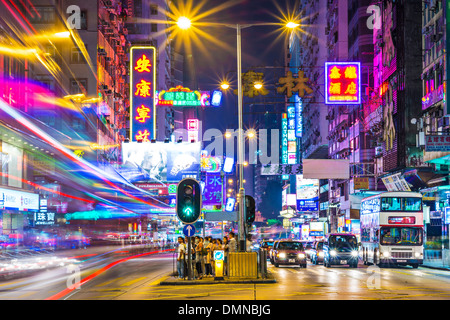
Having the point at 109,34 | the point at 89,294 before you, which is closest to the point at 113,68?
the point at 109,34

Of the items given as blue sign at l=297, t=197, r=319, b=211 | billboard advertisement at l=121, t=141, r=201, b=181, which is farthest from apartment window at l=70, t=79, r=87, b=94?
blue sign at l=297, t=197, r=319, b=211

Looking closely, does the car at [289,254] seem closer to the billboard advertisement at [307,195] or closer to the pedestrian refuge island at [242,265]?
the pedestrian refuge island at [242,265]

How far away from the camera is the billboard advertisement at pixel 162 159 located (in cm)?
5172

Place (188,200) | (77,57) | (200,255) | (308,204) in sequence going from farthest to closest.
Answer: (308,204) < (77,57) < (200,255) < (188,200)

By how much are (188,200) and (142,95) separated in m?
30.7

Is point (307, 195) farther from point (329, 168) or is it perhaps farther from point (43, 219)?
point (43, 219)

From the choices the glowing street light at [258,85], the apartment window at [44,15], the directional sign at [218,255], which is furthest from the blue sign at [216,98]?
the directional sign at [218,255]

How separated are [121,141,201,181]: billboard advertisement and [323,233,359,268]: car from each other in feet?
53.0

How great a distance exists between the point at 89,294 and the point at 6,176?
3050 centimetres

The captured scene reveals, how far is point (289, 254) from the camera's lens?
1551 inches

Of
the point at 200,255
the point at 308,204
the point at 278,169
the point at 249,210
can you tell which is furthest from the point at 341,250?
the point at 278,169

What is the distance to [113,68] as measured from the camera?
85562mm

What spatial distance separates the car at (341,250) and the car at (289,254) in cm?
150

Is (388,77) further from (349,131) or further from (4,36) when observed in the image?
(4,36)
